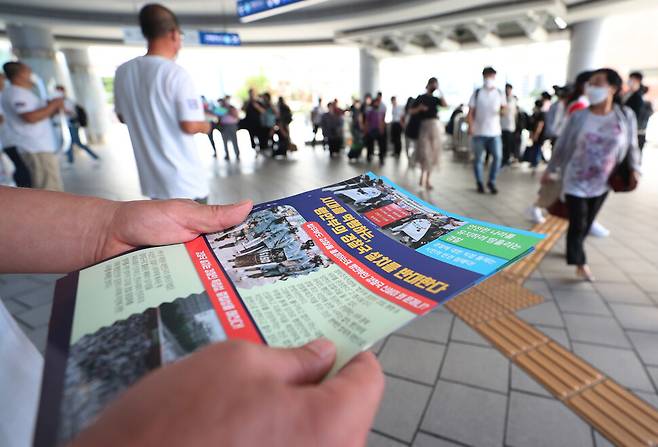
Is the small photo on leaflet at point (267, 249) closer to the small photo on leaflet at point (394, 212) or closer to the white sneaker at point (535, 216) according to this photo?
the small photo on leaflet at point (394, 212)

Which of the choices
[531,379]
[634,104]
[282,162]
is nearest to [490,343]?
[531,379]

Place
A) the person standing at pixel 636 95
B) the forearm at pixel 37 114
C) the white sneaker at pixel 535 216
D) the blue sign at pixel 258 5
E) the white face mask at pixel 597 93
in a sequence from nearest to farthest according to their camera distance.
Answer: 1. the white face mask at pixel 597 93
2. the forearm at pixel 37 114
3. the white sneaker at pixel 535 216
4. the person standing at pixel 636 95
5. the blue sign at pixel 258 5

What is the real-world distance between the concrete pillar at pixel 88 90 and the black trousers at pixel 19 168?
10.8m

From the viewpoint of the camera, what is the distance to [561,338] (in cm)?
188

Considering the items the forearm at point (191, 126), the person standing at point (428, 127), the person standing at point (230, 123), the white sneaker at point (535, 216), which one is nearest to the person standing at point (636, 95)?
the person standing at point (428, 127)

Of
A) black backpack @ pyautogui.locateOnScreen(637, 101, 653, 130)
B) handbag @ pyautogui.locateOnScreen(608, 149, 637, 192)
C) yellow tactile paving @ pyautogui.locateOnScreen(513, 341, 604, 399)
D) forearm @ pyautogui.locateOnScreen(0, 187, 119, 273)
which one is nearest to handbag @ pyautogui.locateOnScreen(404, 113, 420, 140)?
handbag @ pyautogui.locateOnScreen(608, 149, 637, 192)

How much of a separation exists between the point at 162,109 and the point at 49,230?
4.68 feet

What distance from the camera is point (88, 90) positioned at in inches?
494

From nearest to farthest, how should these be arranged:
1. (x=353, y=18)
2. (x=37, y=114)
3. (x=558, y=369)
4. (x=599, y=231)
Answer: (x=558, y=369)
(x=37, y=114)
(x=599, y=231)
(x=353, y=18)

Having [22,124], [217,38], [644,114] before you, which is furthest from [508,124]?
[217,38]

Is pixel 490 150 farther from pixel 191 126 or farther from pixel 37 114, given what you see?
pixel 37 114

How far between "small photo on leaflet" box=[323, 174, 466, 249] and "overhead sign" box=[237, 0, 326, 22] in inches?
255

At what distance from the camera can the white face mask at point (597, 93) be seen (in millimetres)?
2354

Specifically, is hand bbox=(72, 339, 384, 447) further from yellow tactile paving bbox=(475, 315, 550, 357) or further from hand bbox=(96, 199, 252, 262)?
yellow tactile paving bbox=(475, 315, 550, 357)
